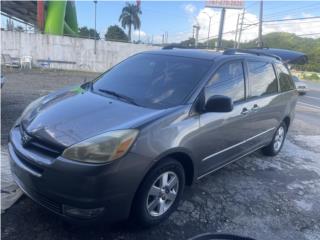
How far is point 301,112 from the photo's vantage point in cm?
1164

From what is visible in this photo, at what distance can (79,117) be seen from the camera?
2941 millimetres

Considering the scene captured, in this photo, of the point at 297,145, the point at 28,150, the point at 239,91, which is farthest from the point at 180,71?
the point at 297,145

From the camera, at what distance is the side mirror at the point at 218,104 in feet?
11.0

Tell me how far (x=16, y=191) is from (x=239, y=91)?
2.90 meters

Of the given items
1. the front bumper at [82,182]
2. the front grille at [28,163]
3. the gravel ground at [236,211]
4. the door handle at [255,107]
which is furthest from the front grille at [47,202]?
the door handle at [255,107]

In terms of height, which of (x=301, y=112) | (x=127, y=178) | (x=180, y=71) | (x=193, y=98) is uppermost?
(x=180, y=71)

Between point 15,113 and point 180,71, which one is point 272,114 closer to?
point 180,71

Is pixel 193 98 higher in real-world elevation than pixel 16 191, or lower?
higher

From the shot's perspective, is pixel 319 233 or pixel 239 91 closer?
pixel 319 233

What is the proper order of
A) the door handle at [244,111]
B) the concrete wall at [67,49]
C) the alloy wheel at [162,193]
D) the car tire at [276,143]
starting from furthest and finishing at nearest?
the concrete wall at [67,49] → the car tire at [276,143] → the door handle at [244,111] → the alloy wheel at [162,193]

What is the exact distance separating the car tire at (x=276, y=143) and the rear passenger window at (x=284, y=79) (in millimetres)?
668

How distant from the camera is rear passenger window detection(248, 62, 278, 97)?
4414mm

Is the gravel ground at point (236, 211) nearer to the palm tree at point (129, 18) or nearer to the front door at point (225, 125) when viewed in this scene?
the front door at point (225, 125)

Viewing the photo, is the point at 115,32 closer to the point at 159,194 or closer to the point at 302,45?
the point at 302,45
